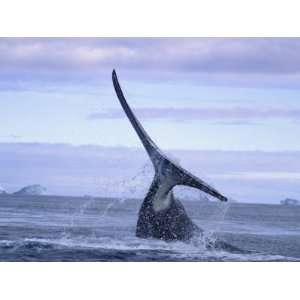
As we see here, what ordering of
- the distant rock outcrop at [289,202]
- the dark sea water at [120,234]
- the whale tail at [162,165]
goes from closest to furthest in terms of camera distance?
the distant rock outcrop at [289,202]
the dark sea water at [120,234]
the whale tail at [162,165]

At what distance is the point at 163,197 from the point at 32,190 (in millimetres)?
1687

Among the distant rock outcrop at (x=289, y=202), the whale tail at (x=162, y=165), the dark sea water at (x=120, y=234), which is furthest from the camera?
the whale tail at (x=162, y=165)

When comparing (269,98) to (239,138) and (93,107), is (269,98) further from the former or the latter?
(93,107)

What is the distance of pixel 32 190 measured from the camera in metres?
11.6

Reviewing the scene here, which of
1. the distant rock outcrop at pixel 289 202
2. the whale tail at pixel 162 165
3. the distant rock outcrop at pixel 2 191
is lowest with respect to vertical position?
the distant rock outcrop at pixel 2 191

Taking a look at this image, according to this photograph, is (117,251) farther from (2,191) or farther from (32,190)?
(2,191)

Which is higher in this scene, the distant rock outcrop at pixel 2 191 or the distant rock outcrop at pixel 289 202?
the distant rock outcrop at pixel 289 202

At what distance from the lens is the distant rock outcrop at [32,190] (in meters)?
11.5

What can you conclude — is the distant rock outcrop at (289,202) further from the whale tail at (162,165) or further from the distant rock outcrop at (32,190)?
the distant rock outcrop at (32,190)

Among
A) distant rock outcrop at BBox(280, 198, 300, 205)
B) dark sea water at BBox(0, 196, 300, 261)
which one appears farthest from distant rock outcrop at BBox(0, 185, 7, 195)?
distant rock outcrop at BBox(280, 198, 300, 205)

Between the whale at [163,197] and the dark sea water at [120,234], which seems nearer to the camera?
the dark sea water at [120,234]

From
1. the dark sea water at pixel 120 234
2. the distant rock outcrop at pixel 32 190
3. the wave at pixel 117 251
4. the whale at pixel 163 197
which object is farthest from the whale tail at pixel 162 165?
the distant rock outcrop at pixel 32 190

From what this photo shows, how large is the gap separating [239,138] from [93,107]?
6.20ft

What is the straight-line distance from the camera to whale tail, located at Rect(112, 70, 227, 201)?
11680mm
